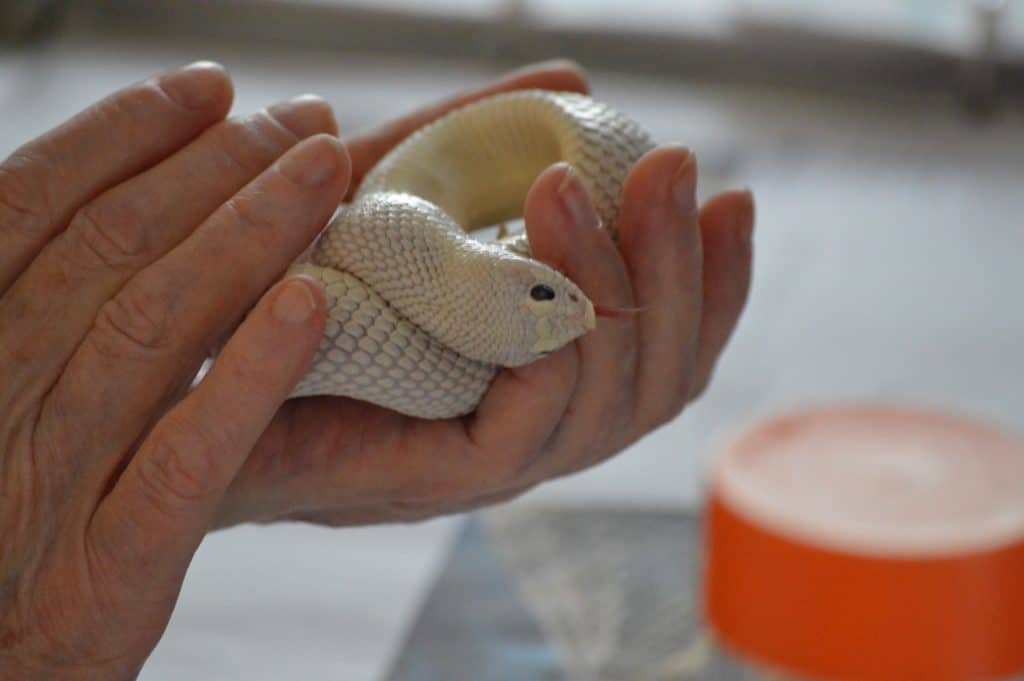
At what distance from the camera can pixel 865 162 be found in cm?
226

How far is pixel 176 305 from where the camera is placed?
50 centimetres

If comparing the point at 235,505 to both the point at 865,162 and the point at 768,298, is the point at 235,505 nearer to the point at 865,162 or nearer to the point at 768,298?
the point at 768,298

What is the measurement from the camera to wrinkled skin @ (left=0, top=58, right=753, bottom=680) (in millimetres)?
478

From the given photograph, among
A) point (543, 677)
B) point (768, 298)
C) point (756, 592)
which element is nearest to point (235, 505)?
point (543, 677)

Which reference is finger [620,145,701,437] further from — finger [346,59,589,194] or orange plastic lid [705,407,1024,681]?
orange plastic lid [705,407,1024,681]

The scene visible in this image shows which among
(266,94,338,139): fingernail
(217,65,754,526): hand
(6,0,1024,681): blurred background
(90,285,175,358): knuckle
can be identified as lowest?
(6,0,1024,681): blurred background

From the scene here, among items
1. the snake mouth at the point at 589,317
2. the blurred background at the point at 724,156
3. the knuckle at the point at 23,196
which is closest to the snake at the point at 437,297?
the snake mouth at the point at 589,317

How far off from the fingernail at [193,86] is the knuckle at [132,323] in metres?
0.12

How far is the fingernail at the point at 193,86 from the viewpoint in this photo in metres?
0.58

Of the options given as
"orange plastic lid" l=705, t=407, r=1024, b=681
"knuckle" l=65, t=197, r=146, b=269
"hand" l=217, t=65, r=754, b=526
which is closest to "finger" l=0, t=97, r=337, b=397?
"knuckle" l=65, t=197, r=146, b=269

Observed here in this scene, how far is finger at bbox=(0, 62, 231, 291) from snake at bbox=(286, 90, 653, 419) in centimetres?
8

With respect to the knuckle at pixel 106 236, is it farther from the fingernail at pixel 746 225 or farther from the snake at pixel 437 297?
the fingernail at pixel 746 225

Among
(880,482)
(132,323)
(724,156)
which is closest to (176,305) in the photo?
(132,323)

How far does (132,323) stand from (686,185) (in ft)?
0.74
